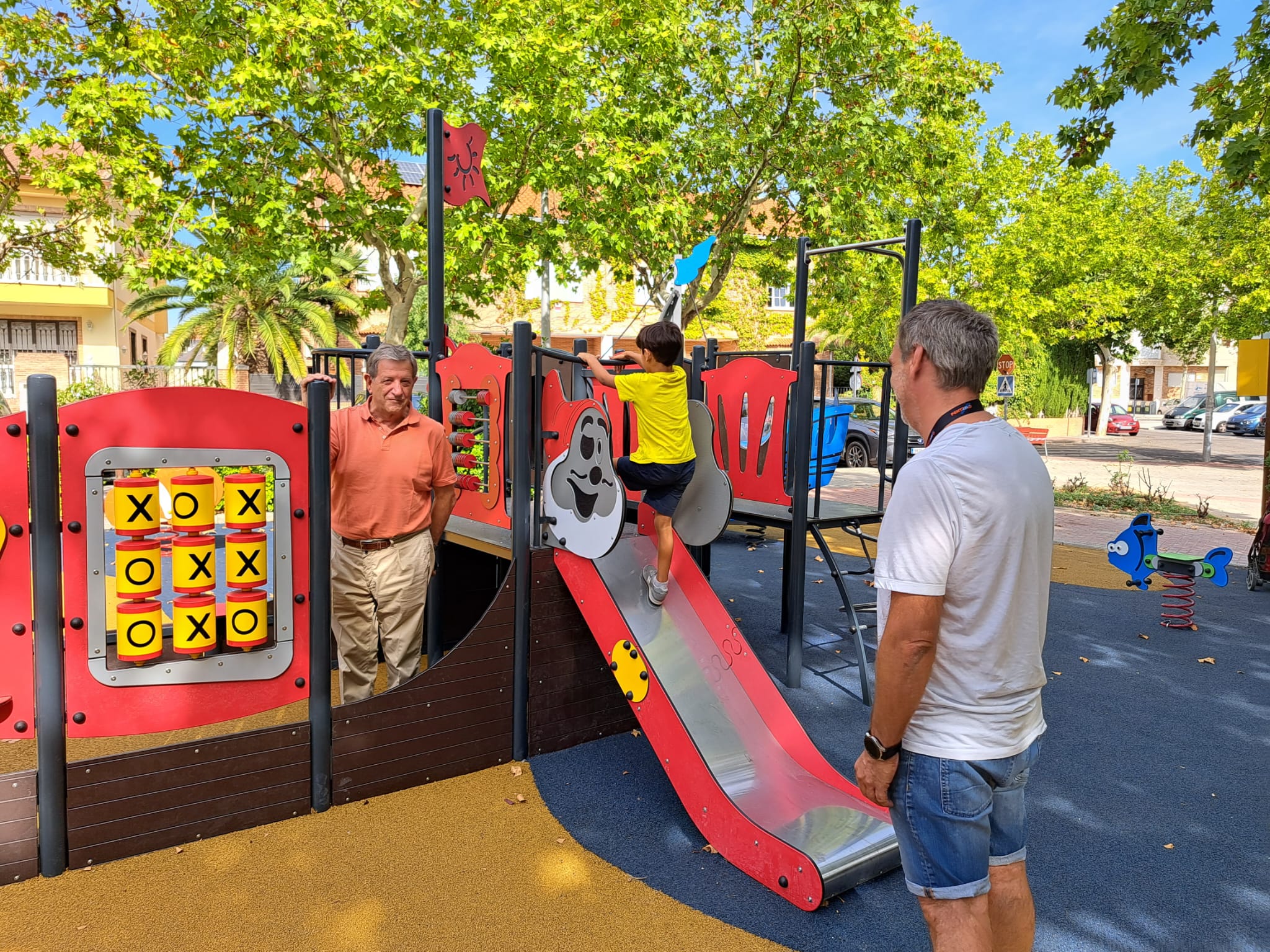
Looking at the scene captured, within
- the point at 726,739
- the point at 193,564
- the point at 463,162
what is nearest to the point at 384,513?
the point at 193,564

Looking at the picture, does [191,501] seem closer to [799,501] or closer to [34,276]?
[799,501]

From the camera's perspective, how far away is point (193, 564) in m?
3.05

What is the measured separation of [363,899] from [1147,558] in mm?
6915

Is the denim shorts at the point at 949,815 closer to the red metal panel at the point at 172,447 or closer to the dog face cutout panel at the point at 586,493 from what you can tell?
the dog face cutout panel at the point at 586,493

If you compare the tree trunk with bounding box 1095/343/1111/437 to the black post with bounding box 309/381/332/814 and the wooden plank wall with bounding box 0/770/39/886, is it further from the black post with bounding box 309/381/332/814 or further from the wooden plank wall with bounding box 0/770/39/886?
the wooden plank wall with bounding box 0/770/39/886

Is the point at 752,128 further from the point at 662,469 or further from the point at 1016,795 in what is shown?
the point at 1016,795

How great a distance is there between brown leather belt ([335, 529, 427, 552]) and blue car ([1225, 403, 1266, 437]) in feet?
129

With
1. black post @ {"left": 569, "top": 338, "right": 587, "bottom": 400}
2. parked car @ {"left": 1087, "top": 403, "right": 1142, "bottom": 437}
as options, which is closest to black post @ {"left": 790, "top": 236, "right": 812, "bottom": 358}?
black post @ {"left": 569, "top": 338, "right": 587, "bottom": 400}

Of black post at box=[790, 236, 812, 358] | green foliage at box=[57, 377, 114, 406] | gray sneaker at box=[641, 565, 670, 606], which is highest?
black post at box=[790, 236, 812, 358]

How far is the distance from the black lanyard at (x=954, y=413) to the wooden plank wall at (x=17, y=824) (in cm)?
303

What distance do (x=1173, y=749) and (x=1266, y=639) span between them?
2925 millimetres

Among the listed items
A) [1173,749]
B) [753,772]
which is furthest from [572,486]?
[1173,749]

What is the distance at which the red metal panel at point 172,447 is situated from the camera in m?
2.86

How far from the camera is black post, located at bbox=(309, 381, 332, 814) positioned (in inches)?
130
